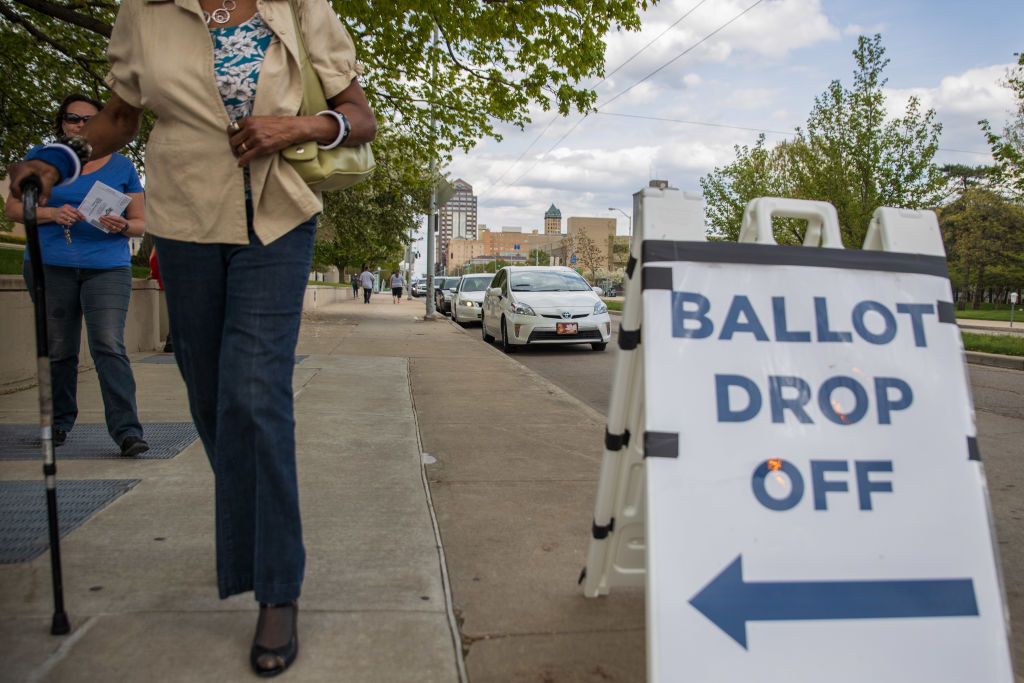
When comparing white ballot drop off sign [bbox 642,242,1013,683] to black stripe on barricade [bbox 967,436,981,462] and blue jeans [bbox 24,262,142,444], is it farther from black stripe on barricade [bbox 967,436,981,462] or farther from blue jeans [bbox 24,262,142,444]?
blue jeans [bbox 24,262,142,444]

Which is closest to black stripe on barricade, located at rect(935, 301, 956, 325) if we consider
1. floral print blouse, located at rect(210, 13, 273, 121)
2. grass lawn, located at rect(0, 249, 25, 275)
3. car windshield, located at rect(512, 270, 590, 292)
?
floral print blouse, located at rect(210, 13, 273, 121)

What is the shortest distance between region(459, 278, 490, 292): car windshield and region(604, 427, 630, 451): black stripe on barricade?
67.7 ft

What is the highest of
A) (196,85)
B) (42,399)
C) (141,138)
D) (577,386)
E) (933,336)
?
(141,138)

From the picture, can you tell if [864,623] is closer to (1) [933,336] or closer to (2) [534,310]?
(1) [933,336]

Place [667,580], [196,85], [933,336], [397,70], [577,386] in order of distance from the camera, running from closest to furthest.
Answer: [667,580]
[933,336]
[196,85]
[577,386]
[397,70]

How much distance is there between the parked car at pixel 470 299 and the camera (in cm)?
2123

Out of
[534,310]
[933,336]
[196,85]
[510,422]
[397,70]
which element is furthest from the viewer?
[534,310]

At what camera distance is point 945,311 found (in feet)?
7.02

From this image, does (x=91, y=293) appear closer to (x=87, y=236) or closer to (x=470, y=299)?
(x=87, y=236)

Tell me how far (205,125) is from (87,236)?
8.05ft

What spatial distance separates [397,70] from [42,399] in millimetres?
10922

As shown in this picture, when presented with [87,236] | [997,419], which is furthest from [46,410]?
[997,419]

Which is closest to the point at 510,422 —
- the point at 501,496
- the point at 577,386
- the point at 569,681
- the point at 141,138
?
the point at 501,496

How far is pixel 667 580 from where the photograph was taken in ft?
5.84
